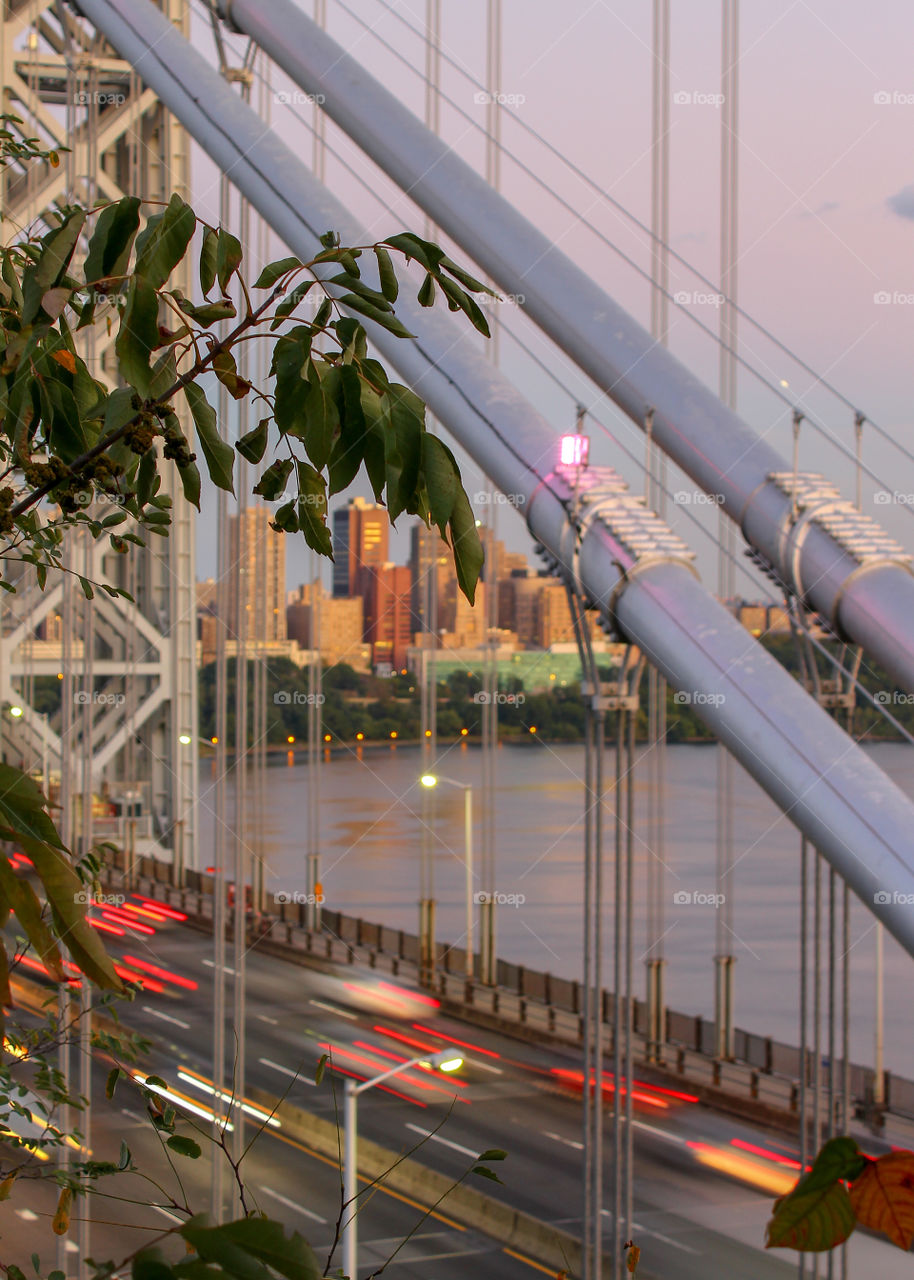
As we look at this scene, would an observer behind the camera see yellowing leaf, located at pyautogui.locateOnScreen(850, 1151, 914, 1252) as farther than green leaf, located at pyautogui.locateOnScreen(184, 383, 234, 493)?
No

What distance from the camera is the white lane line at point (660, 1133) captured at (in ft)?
48.4

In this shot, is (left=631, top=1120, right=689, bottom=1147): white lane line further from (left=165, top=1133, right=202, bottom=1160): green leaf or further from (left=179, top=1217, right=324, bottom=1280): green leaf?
(left=179, top=1217, right=324, bottom=1280): green leaf

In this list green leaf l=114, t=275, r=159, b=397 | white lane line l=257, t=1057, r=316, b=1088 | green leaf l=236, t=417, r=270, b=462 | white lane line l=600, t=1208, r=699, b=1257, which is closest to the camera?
green leaf l=114, t=275, r=159, b=397

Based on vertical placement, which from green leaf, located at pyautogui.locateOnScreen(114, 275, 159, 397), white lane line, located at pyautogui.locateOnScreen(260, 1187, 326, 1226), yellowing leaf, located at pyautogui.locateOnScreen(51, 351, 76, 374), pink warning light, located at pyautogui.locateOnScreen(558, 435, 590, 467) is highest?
pink warning light, located at pyautogui.locateOnScreen(558, 435, 590, 467)

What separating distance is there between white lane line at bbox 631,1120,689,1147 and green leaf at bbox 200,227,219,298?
561 inches

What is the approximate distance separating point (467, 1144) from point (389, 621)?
20.7m

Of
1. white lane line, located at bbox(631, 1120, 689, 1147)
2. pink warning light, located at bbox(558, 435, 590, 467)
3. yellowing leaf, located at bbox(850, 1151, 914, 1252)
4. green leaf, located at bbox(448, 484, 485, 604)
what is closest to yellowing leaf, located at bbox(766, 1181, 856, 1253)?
yellowing leaf, located at bbox(850, 1151, 914, 1252)

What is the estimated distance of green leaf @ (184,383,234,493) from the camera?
1.81 meters

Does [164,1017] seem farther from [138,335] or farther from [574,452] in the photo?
[138,335]

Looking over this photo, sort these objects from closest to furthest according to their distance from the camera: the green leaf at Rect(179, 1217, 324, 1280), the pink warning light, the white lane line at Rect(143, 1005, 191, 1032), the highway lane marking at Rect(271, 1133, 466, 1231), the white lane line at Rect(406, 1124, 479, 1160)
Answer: the green leaf at Rect(179, 1217, 324, 1280)
the pink warning light
the highway lane marking at Rect(271, 1133, 466, 1231)
the white lane line at Rect(406, 1124, 479, 1160)
the white lane line at Rect(143, 1005, 191, 1032)

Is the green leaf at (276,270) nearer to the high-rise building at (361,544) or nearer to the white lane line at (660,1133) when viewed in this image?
the white lane line at (660,1133)

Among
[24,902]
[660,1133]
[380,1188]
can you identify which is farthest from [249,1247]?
[660,1133]

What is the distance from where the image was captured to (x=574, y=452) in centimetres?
761

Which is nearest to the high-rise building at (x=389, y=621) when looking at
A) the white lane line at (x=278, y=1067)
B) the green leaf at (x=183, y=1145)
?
the white lane line at (x=278, y=1067)
